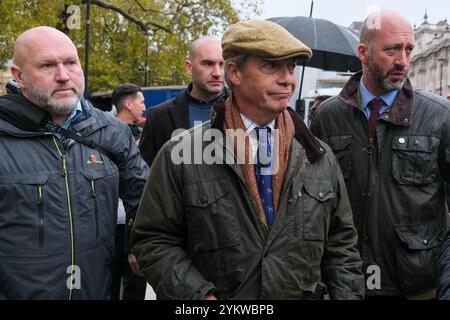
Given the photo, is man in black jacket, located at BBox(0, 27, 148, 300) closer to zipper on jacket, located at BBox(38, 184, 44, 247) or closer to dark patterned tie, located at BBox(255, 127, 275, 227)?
zipper on jacket, located at BBox(38, 184, 44, 247)

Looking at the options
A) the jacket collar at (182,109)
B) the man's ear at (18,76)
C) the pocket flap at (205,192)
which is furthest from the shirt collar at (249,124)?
the jacket collar at (182,109)

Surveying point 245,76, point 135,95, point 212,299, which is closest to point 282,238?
point 212,299

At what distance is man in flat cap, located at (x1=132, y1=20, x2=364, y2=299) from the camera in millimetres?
2385

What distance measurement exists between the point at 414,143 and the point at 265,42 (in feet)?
3.79

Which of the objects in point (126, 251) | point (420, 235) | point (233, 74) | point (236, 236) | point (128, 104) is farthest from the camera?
point (128, 104)

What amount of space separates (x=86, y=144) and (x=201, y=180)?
2.76 feet

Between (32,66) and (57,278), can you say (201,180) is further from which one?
(32,66)

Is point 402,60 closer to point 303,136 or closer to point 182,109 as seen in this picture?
point 303,136

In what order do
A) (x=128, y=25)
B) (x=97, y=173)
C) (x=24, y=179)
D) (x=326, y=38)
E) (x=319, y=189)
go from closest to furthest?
(x=319, y=189)
(x=24, y=179)
(x=97, y=173)
(x=326, y=38)
(x=128, y=25)

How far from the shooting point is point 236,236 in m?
2.39

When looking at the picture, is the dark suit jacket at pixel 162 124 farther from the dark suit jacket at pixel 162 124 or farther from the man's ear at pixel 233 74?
the man's ear at pixel 233 74

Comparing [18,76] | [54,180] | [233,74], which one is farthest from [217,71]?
[54,180]

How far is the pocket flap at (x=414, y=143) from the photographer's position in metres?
3.12

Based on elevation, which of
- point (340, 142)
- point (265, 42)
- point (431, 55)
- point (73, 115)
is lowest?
point (340, 142)
